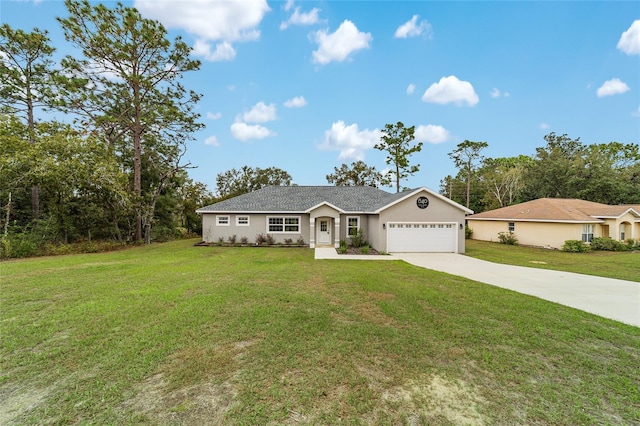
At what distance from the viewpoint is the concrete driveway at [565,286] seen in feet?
20.3

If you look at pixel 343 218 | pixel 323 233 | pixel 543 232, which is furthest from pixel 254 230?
pixel 543 232

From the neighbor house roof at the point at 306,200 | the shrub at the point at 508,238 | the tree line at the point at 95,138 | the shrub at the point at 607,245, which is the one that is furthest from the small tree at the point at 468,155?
the neighbor house roof at the point at 306,200

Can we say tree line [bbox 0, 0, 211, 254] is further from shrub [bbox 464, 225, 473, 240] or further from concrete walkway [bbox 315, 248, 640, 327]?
shrub [bbox 464, 225, 473, 240]

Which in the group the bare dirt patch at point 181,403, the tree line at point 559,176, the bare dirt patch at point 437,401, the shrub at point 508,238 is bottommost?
the bare dirt patch at point 437,401

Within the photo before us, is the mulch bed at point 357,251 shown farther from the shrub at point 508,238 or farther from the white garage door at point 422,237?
the shrub at point 508,238

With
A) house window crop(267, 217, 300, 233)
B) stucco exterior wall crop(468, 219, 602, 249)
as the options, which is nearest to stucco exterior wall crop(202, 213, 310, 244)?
house window crop(267, 217, 300, 233)

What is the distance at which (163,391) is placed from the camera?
3145mm

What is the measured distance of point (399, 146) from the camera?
105 feet

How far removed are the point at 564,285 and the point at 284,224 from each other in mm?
14561

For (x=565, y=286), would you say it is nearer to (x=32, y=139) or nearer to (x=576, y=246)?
(x=576, y=246)

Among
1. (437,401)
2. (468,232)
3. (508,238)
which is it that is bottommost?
(437,401)

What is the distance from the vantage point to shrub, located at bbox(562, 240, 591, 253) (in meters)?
16.9

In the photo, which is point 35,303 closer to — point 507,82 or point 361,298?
point 361,298

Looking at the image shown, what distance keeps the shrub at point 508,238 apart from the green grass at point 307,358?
16.9 m
